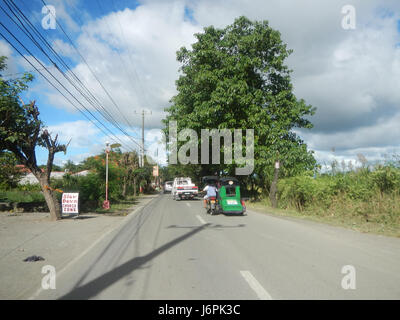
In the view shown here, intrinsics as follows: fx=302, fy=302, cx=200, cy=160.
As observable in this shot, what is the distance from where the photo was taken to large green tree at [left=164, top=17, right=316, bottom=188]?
21438 millimetres

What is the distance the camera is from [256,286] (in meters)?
4.81

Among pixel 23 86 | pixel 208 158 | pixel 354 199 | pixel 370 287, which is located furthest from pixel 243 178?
A: pixel 370 287

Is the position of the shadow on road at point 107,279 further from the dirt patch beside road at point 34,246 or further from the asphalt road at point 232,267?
the dirt patch beside road at point 34,246

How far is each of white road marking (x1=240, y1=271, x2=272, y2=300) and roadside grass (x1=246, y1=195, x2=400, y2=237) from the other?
673cm

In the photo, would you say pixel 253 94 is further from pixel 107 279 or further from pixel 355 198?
pixel 107 279

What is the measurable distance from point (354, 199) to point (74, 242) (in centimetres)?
1218

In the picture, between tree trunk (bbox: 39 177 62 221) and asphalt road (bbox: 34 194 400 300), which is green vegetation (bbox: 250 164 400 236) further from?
tree trunk (bbox: 39 177 62 221)

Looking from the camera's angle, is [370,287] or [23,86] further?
[23,86]

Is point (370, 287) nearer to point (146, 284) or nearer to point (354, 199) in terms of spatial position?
point (146, 284)

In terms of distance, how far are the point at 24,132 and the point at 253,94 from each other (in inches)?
609

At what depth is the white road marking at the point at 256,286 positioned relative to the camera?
4.38 m

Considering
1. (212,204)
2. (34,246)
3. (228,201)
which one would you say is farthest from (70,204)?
(228,201)
